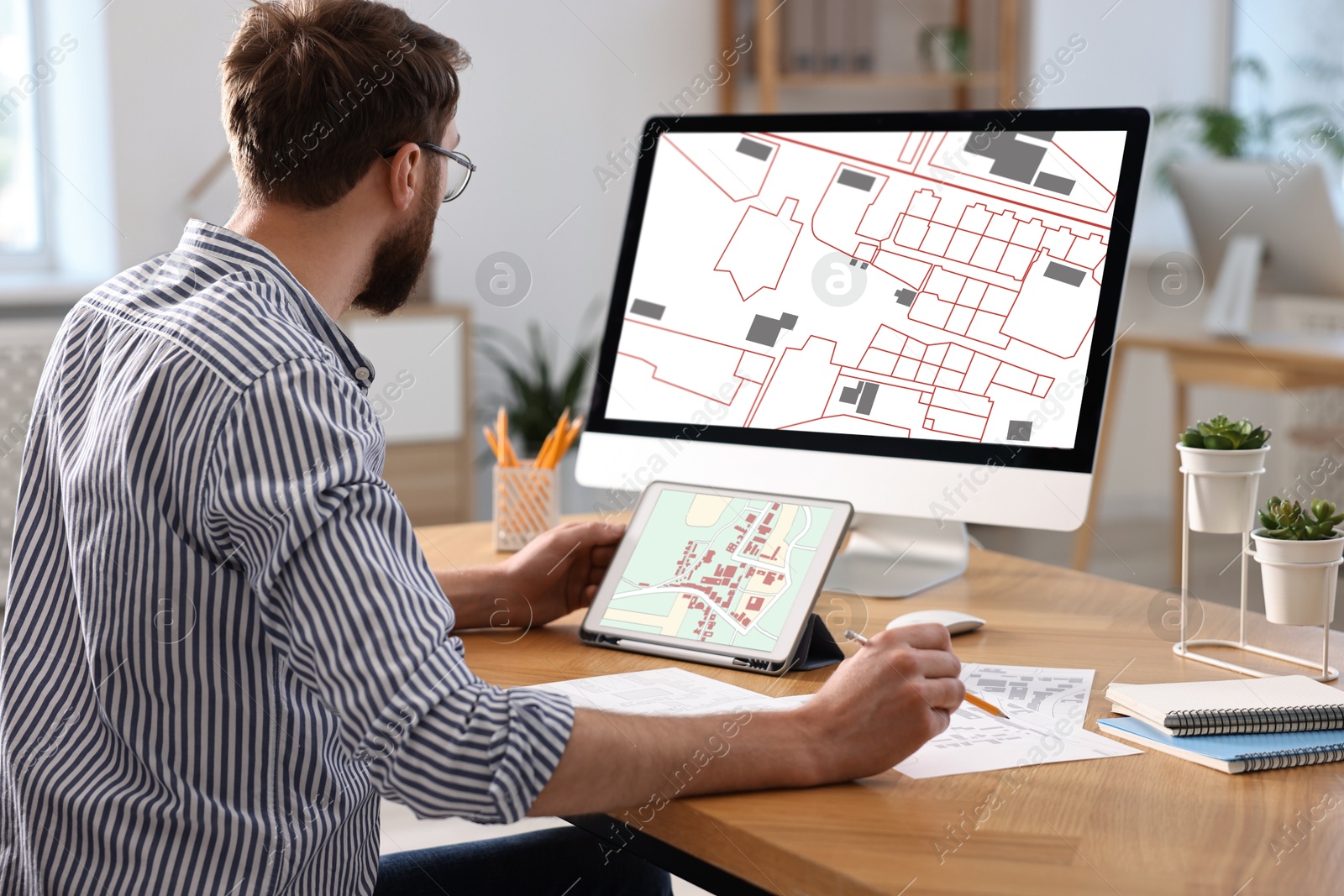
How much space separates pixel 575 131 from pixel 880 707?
3.61 metres

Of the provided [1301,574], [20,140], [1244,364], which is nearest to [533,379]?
[20,140]

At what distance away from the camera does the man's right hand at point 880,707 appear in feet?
2.92

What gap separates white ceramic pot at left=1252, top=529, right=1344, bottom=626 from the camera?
107 centimetres

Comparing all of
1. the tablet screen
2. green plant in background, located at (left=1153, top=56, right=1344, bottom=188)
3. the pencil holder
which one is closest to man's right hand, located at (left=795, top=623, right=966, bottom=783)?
the tablet screen

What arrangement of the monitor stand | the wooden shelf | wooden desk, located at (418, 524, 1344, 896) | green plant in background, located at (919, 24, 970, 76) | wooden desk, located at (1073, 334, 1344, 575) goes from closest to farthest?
1. wooden desk, located at (418, 524, 1344, 896)
2. the monitor stand
3. wooden desk, located at (1073, 334, 1344, 575)
4. the wooden shelf
5. green plant in background, located at (919, 24, 970, 76)

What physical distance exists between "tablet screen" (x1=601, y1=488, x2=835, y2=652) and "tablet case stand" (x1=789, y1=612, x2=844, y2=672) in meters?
0.02

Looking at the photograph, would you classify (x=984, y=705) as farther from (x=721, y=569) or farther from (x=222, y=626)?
(x=222, y=626)

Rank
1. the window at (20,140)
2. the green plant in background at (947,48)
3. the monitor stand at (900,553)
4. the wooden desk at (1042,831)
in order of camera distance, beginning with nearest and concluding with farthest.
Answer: the wooden desk at (1042,831)
the monitor stand at (900,553)
the window at (20,140)
the green plant in background at (947,48)

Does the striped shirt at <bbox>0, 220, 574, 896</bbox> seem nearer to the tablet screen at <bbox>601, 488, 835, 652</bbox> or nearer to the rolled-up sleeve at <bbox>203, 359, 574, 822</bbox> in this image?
the rolled-up sleeve at <bbox>203, 359, 574, 822</bbox>

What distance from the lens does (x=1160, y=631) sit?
1.24 metres

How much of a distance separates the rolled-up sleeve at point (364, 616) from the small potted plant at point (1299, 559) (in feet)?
2.02

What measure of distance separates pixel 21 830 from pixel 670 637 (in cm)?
53

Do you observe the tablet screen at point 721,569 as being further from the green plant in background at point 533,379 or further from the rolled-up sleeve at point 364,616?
the green plant in background at point 533,379

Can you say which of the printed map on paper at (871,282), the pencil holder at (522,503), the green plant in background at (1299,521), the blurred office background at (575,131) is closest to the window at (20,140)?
the blurred office background at (575,131)
